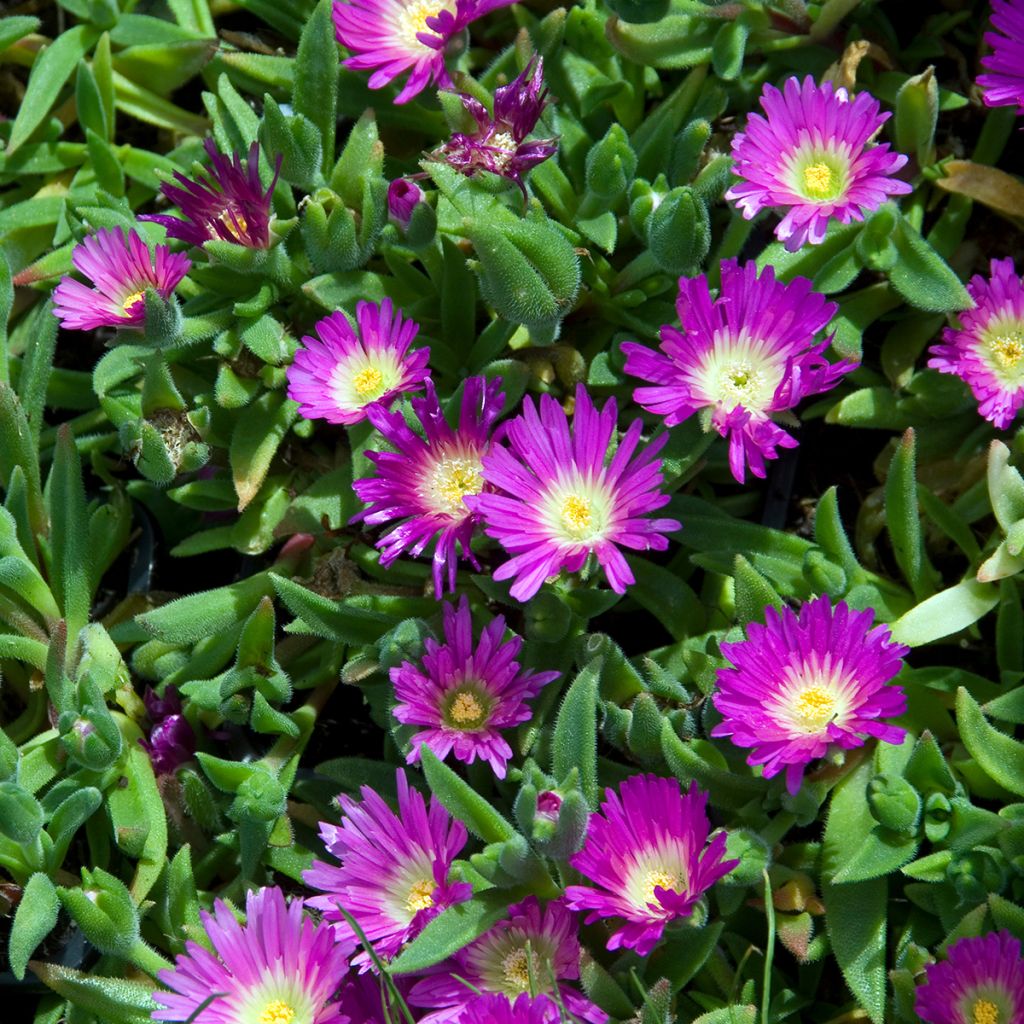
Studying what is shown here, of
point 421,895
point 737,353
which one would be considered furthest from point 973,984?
point 737,353

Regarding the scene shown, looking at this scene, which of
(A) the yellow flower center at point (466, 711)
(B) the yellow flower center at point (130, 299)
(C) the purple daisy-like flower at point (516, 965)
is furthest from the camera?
(B) the yellow flower center at point (130, 299)

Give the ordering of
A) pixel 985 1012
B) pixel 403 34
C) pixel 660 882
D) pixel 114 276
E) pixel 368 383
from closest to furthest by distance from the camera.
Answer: pixel 985 1012, pixel 660 882, pixel 368 383, pixel 114 276, pixel 403 34

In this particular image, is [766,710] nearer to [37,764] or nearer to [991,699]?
[991,699]

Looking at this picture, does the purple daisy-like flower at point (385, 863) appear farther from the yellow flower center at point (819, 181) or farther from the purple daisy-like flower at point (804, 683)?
the yellow flower center at point (819, 181)

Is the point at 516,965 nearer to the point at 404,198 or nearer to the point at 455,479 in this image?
the point at 455,479

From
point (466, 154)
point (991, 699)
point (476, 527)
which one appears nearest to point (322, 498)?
point (476, 527)

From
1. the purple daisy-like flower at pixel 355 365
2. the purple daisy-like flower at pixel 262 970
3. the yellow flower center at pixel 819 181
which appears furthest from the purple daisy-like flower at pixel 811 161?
the purple daisy-like flower at pixel 262 970
